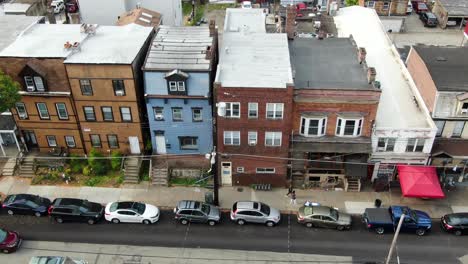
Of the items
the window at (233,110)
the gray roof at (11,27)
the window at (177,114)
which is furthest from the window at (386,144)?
the gray roof at (11,27)

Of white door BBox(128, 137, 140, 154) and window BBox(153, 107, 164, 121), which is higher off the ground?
window BBox(153, 107, 164, 121)

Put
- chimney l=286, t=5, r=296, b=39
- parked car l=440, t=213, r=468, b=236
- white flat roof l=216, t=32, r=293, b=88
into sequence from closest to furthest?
parked car l=440, t=213, r=468, b=236 → white flat roof l=216, t=32, r=293, b=88 → chimney l=286, t=5, r=296, b=39

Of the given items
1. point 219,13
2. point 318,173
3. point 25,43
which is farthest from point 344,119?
point 219,13

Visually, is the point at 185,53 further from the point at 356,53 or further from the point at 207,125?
the point at 356,53

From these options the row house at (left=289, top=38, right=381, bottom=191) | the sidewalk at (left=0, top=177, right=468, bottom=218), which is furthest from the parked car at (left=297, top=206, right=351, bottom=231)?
the row house at (left=289, top=38, right=381, bottom=191)

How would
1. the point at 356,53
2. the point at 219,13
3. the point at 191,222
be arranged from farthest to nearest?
the point at 219,13 < the point at 356,53 < the point at 191,222

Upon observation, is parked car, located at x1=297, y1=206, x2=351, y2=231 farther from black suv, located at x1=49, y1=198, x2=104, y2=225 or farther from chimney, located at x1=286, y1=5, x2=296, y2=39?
chimney, located at x1=286, y1=5, x2=296, y2=39

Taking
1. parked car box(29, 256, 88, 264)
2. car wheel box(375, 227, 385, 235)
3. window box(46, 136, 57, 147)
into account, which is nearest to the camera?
parked car box(29, 256, 88, 264)
